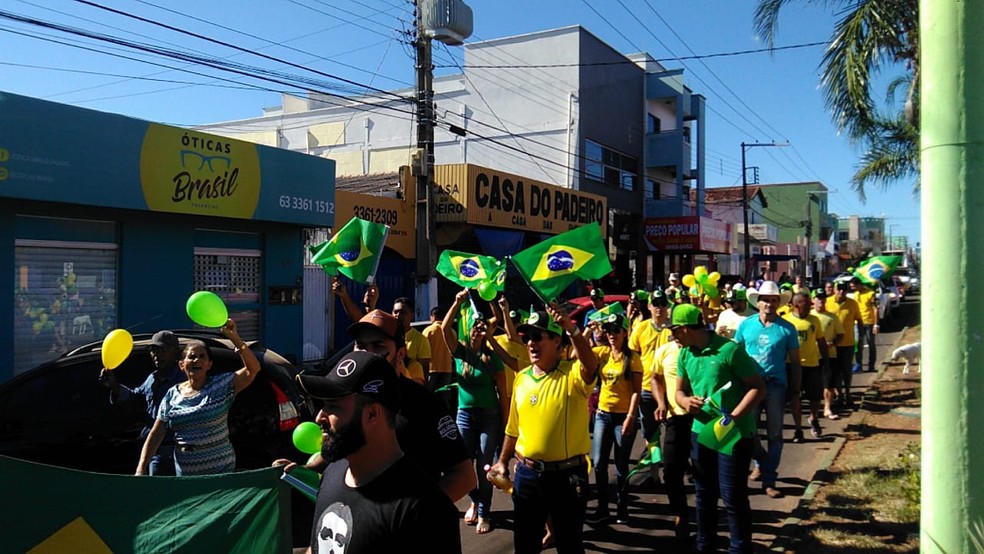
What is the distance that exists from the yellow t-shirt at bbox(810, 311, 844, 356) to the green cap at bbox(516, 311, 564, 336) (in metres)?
6.48

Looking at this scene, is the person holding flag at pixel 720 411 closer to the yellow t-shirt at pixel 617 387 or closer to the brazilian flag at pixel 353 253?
the yellow t-shirt at pixel 617 387

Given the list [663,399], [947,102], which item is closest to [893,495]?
[663,399]

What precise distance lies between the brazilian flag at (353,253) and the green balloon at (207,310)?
2671mm

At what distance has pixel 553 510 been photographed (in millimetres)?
4262

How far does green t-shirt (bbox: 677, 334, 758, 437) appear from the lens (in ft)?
16.0

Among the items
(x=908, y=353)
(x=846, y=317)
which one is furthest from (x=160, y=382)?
(x=908, y=353)

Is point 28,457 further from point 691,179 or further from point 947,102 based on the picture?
point 691,179

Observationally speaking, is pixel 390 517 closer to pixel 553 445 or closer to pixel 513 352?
pixel 553 445

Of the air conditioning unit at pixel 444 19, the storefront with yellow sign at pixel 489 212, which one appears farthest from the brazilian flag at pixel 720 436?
the storefront with yellow sign at pixel 489 212

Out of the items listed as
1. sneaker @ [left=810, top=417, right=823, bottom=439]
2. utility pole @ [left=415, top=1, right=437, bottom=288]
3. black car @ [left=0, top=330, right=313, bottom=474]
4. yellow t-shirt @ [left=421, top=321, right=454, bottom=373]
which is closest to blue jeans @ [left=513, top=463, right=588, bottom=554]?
black car @ [left=0, top=330, right=313, bottom=474]

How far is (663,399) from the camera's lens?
230 inches

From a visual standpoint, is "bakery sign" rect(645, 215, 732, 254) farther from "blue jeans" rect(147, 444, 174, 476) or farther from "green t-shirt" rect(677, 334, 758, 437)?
"blue jeans" rect(147, 444, 174, 476)

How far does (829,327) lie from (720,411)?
20.3 ft

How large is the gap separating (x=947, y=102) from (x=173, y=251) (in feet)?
39.1
